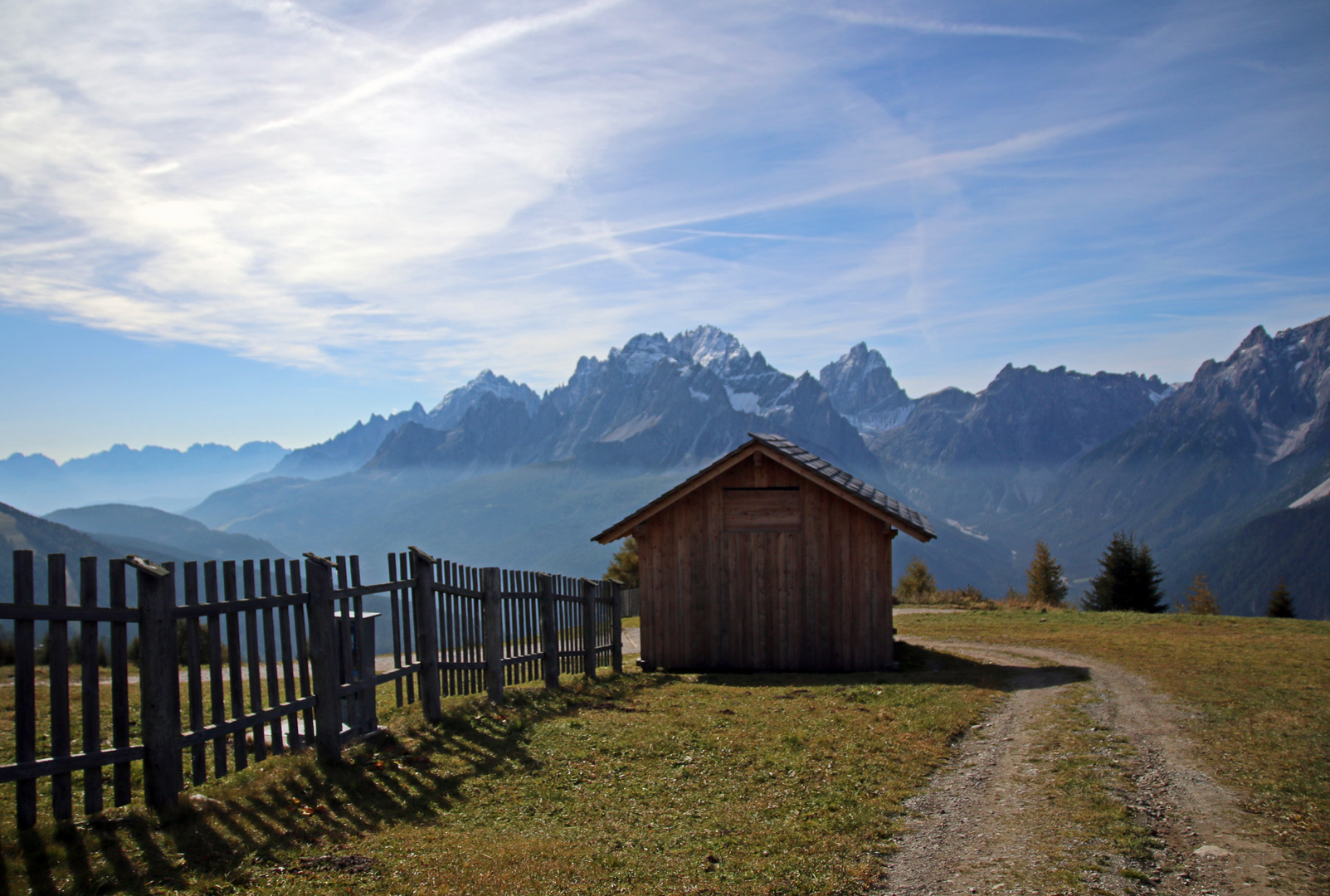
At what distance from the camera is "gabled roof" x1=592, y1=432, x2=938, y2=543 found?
18.4 metres

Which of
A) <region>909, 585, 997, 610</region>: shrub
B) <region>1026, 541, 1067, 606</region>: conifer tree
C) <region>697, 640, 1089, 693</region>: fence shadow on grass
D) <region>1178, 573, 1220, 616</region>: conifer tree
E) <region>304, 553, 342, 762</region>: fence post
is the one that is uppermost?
<region>304, 553, 342, 762</region>: fence post

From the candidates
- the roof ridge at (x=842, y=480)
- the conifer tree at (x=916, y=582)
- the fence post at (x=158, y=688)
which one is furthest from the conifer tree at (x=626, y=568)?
the fence post at (x=158, y=688)

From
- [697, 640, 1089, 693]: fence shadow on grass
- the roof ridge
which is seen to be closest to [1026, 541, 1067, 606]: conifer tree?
the roof ridge

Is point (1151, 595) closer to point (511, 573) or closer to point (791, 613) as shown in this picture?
point (791, 613)

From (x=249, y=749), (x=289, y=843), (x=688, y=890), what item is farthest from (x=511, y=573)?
(x=688, y=890)

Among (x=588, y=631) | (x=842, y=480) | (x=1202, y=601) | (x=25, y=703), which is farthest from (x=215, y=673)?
(x=1202, y=601)

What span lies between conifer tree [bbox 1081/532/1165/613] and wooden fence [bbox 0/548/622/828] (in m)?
44.0

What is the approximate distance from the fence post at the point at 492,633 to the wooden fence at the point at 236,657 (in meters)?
0.03

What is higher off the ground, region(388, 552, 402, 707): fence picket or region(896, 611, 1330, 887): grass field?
region(388, 552, 402, 707): fence picket

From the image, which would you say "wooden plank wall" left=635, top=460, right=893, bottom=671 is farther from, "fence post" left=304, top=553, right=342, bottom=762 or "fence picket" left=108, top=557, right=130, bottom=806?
"fence picket" left=108, top=557, right=130, bottom=806

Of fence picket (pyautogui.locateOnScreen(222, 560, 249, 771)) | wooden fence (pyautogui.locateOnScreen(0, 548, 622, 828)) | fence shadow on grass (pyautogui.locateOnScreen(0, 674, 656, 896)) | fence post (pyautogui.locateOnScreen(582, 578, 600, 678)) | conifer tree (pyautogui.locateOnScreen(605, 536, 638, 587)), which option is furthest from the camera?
conifer tree (pyautogui.locateOnScreen(605, 536, 638, 587))

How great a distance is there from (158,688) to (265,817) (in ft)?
4.53

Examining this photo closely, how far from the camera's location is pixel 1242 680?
48.6 ft

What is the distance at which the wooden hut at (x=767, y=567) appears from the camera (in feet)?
61.4
